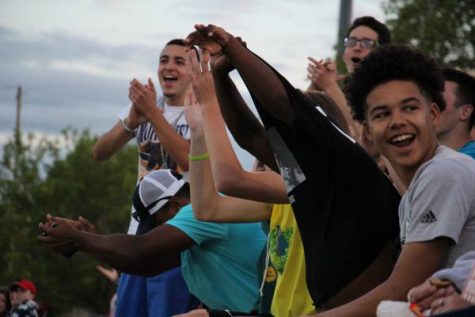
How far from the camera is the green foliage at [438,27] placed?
22.0 m

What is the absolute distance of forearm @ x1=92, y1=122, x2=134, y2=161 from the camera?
9254 millimetres

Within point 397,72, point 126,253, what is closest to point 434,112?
point 397,72

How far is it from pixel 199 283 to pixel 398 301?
9.41 ft

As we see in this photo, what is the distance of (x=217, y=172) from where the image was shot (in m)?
5.90

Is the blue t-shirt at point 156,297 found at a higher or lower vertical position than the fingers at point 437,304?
lower

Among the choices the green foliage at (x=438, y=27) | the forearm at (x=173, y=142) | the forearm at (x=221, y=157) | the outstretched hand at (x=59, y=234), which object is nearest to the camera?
the forearm at (x=221, y=157)

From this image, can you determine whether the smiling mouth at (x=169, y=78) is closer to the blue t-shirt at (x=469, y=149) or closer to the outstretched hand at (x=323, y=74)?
the outstretched hand at (x=323, y=74)

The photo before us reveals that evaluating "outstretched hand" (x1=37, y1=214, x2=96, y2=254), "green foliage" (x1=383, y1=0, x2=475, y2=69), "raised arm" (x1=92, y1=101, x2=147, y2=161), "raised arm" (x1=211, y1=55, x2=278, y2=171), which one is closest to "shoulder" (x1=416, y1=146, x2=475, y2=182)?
"raised arm" (x1=211, y1=55, x2=278, y2=171)

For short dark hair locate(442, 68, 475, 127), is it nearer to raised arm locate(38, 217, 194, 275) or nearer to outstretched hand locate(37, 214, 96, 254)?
raised arm locate(38, 217, 194, 275)

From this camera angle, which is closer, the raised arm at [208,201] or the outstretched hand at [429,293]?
the outstretched hand at [429,293]

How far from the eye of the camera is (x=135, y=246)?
23.4 feet

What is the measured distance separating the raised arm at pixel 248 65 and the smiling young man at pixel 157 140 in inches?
118

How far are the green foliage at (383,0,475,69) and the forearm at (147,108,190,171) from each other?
1367cm

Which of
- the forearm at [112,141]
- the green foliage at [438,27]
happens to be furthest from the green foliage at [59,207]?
the forearm at [112,141]
